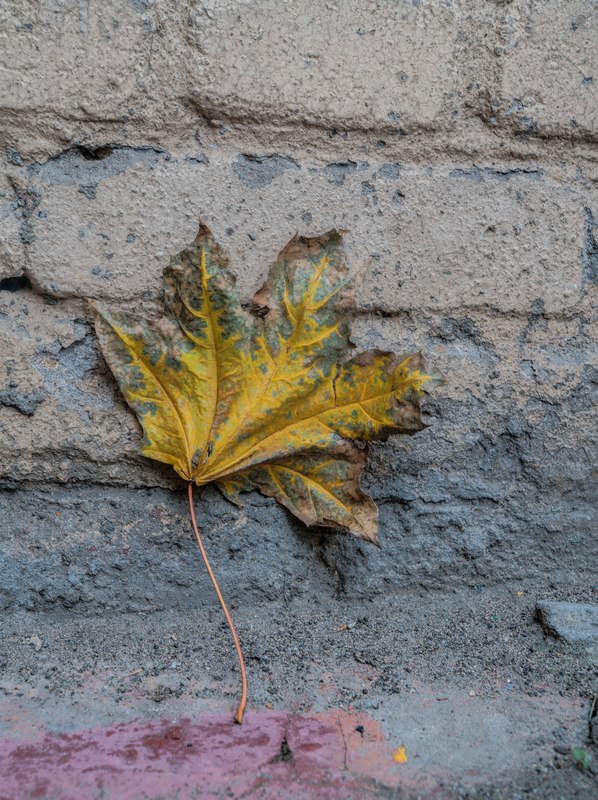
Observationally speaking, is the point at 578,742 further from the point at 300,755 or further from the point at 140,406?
the point at 140,406

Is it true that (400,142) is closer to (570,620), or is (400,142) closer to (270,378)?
(270,378)

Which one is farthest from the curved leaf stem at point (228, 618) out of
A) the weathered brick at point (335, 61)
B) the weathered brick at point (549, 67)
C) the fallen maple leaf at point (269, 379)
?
the weathered brick at point (549, 67)

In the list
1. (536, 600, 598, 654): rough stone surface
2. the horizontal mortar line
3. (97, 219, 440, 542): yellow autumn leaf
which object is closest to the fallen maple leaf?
(97, 219, 440, 542): yellow autumn leaf

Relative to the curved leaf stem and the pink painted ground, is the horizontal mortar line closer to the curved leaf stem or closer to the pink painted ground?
the curved leaf stem

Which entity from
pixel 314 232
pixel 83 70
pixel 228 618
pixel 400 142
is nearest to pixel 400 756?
pixel 228 618

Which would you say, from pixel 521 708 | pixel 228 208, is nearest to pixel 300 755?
pixel 521 708

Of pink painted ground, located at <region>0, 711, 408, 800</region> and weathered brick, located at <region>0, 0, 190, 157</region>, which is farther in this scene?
weathered brick, located at <region>0, 0, 190, 157</region>
